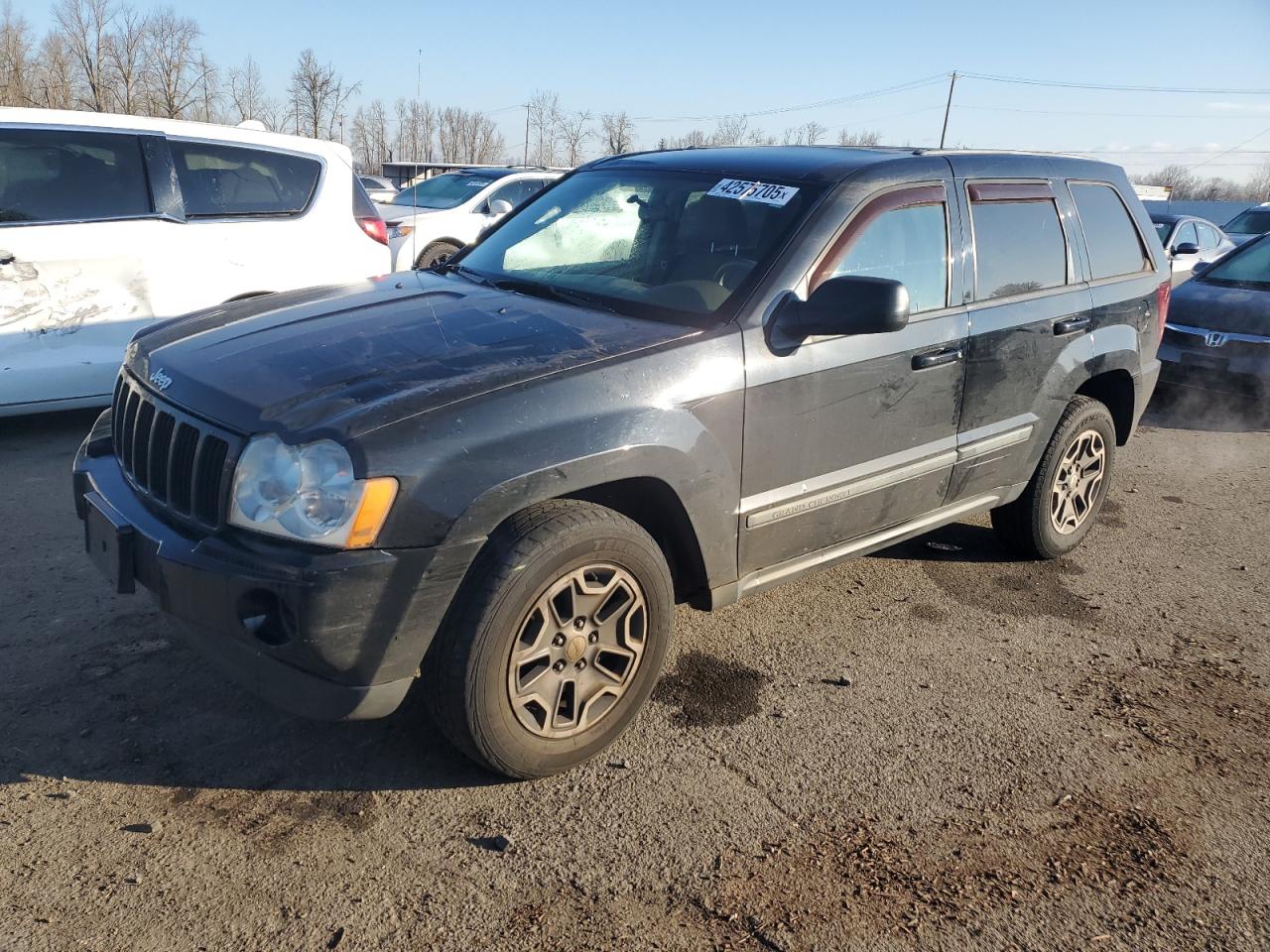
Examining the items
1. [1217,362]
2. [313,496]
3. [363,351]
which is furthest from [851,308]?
[1217,362]

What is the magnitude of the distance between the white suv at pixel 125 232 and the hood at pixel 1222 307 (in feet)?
22.7

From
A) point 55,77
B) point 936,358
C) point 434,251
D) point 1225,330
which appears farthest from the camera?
point 55,77

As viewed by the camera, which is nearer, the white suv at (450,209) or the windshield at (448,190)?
the white suv at (450,209)

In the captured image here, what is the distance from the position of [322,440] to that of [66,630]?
1.87 metres

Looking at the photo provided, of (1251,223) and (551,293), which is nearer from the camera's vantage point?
(551,293)

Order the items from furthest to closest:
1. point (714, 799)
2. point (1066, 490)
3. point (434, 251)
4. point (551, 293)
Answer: point (434, 251)
point (1066, 490)
point (551, 293)
point (714, 799)

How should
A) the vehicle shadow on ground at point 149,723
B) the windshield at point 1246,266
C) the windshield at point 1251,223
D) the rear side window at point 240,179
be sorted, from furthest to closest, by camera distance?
the windshield at point 1251,223
the windshield at point 1246,266
the rear side window at point 240,179
the vehicle shadow on ground at point 149,723

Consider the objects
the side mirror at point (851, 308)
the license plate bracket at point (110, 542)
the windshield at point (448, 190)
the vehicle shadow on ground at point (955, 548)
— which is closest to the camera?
the license plate bracket at point (110, 542)

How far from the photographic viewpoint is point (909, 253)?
369cm

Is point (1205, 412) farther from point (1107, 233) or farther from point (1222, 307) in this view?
point (1107, 233)

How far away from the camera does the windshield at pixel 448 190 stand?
1275 cm

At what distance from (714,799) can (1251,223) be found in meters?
17.7

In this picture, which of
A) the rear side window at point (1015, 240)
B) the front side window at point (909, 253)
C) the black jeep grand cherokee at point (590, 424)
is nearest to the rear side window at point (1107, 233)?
the black jeep grand cherokee at point (590, 424)

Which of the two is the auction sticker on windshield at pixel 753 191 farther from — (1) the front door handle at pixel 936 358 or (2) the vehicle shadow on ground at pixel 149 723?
(2) the vehicle shadow on ground at pixel 149 723
